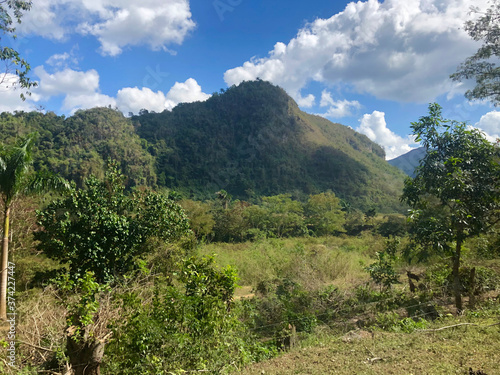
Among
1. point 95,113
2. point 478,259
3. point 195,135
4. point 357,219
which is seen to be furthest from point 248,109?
point 478,259

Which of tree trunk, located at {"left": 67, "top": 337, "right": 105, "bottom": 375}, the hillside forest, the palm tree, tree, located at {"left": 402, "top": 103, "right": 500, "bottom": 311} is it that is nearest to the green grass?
the hillside forest

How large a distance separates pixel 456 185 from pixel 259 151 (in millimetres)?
76569

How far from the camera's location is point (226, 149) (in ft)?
278

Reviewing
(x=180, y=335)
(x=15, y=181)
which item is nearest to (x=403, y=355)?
(x=180, y=335)

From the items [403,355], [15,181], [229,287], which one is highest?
[15,181]

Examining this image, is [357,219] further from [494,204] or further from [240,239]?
[494,204]

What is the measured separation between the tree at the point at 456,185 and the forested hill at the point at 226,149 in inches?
1606

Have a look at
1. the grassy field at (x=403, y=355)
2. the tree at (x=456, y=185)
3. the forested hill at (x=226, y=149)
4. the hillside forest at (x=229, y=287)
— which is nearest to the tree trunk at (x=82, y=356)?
the hillside forest at (x=229, y=287)

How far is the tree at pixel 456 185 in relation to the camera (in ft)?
17.8

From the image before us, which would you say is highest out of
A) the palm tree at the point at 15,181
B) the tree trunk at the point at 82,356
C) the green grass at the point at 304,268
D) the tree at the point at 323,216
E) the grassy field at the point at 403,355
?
the palm tree at the point at 15,181

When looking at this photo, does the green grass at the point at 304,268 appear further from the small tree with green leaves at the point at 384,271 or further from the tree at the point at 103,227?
the tree at the point at 103,227

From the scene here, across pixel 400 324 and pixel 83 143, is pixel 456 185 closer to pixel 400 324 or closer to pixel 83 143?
pixel 400 324

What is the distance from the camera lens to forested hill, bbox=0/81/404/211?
169 feet

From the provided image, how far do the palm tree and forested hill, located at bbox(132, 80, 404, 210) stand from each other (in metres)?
51.9
